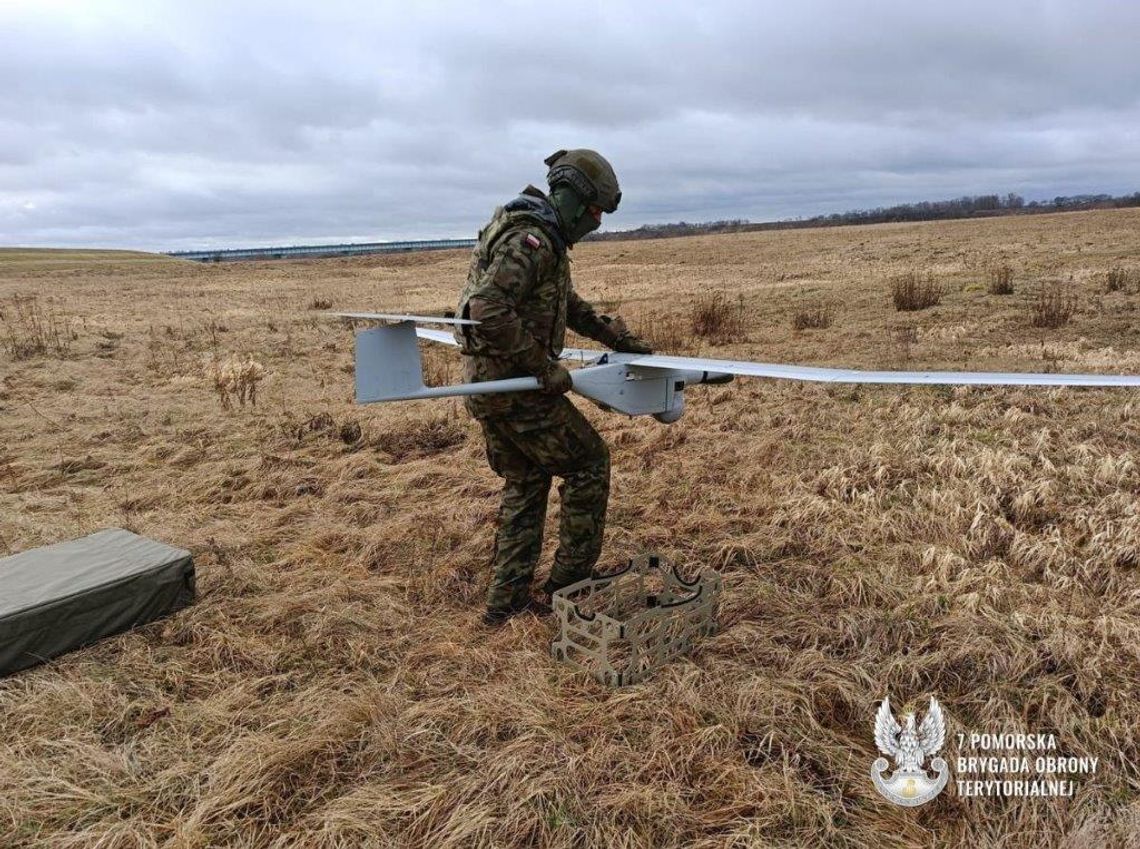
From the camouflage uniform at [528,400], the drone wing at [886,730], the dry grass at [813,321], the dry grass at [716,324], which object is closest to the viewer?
the drone wing at [886,730]

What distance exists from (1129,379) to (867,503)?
227 centimetres

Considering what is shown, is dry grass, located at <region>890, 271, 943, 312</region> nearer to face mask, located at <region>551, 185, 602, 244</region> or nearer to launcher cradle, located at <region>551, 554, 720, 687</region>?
launcher cradle, located at <region>551, 554, 720, 687</region>

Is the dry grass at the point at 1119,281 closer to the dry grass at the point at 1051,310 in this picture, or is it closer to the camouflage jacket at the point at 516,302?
the dry grass at the point at 1051,310

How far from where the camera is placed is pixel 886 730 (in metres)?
3.01

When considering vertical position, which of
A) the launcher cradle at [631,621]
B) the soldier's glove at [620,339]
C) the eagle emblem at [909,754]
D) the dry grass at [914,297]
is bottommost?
the eagle emblem at [909,754]

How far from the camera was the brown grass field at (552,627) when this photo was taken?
2684 millimetres

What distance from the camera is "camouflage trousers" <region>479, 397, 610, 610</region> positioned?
12.7 feet

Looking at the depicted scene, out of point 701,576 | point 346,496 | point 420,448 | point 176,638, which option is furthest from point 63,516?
point 701,576

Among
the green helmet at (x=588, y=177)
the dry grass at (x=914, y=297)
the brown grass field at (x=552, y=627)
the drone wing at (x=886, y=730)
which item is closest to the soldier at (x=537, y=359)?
the green helmet at (x=588, y=177)

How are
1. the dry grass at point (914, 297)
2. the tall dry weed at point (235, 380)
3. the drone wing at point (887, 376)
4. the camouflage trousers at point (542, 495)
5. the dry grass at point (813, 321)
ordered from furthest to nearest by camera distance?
the dry grass at point (914, 297) < the dry grass at point (813, 321) < the tall dry weed at point (235, 380) < the camouflage trousers at point (542, 495) < the drone wing at point (887, 376)

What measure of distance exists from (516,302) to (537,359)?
0.98 feet

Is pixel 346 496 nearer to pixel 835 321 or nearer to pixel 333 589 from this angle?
pixel 333 589

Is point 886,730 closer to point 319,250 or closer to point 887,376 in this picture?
point 887,376

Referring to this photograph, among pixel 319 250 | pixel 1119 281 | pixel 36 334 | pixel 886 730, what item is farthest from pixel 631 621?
pixel 319 250
